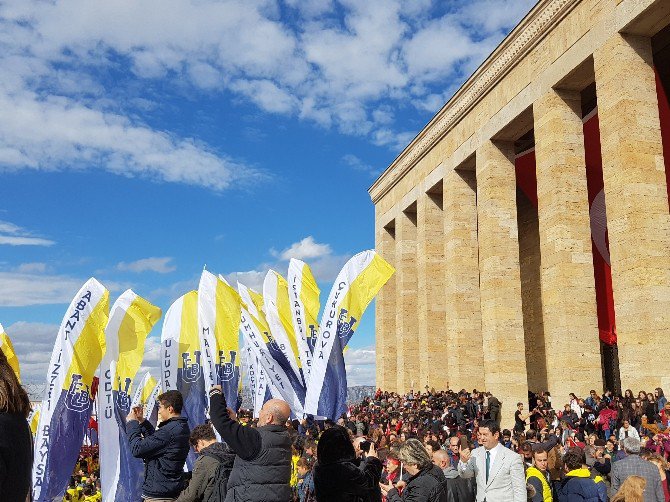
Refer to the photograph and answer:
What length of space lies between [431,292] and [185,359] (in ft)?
68.3

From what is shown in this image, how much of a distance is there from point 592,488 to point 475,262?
71.5 feet

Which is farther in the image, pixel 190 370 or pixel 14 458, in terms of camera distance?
pixel 190 370

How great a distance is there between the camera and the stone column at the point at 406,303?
32562 mm

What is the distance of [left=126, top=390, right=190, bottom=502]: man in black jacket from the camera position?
18.2ft

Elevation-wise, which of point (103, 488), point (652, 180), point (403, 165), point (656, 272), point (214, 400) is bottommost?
point (103, 488)

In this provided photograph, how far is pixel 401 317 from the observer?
33.3 meters

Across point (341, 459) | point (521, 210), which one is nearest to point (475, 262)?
point (521, 210)

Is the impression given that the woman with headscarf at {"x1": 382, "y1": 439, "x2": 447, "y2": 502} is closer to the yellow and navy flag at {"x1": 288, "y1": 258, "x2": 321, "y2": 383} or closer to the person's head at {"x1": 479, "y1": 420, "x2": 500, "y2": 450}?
the person's head at {"x1": 479, "y1": 420, "x2": 500, "y2": 450}

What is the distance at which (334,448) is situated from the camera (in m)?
4.46

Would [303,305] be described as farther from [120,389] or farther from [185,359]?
[120,389]

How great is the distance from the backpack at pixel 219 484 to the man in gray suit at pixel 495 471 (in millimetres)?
2261

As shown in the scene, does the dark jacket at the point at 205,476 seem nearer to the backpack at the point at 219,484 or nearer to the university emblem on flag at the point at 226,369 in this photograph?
the backpack at the point at 219,484

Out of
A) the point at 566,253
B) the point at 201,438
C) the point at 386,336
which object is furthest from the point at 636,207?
the point at 386,336

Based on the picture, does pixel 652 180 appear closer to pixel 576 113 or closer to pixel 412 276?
pixel 576 113
